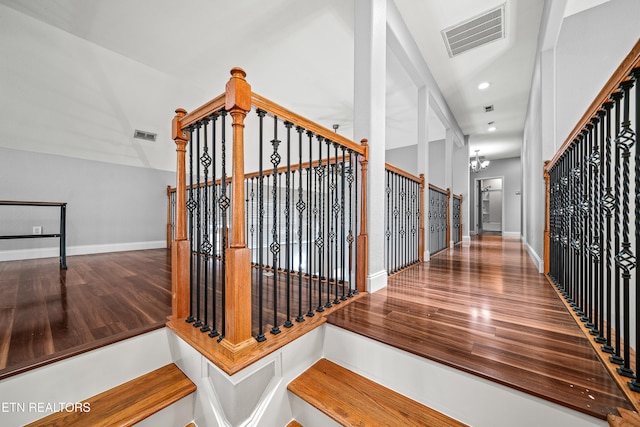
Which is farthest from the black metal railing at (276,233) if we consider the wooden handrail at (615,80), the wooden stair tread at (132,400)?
the wooden handrail at (615,80)

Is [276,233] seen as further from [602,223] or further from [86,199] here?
[86,199]

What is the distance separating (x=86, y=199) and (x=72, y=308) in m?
2.96

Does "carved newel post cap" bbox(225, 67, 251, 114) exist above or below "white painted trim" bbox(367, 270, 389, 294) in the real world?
above

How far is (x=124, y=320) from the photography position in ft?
4.53

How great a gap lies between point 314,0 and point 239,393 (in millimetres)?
3188

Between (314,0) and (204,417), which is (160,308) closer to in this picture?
(204,417)

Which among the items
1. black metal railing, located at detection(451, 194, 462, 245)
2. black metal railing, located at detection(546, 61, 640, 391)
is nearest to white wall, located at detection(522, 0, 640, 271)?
black metal railing, located at detection(546, 61, 640, 391)

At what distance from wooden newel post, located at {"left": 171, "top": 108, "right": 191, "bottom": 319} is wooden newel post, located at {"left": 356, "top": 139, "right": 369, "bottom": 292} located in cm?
118

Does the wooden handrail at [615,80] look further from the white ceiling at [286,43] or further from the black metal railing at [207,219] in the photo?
the white ceiling at [286,43]

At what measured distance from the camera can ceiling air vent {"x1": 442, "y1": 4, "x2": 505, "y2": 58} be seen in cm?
284

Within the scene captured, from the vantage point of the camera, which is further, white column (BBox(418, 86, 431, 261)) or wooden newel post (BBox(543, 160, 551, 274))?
white column (BBox(418, 86, 431, 261))

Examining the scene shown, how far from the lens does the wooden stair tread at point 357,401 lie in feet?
3.15

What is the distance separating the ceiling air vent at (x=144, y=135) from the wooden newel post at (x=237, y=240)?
3.51m

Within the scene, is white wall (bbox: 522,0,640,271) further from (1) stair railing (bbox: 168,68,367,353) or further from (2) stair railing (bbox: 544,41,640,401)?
(1) stair railing (bbox: 168,68,367,353)
